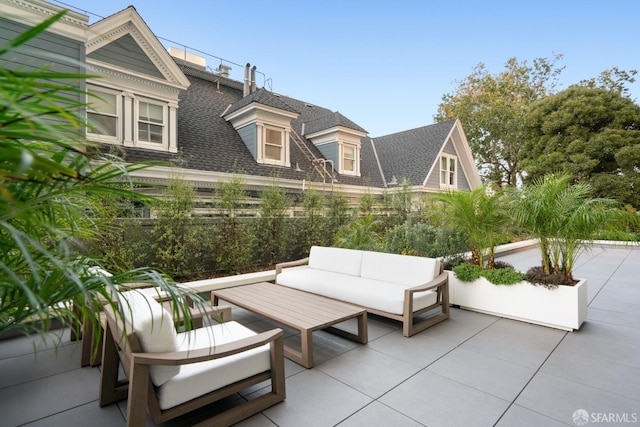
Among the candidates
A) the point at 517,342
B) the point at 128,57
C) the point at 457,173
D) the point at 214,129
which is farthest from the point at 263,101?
the point at 457,173

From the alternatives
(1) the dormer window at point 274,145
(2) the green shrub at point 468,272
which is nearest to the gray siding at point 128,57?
(1) the dormer window at point 274,145

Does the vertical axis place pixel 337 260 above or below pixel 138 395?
above

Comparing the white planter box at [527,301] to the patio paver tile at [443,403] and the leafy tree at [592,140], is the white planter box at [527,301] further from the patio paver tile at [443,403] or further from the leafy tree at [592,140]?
the leafy tree at [592,140]

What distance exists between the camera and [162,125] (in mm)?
7852

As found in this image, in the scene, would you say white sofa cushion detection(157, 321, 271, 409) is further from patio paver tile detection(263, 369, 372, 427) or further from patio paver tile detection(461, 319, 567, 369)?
patio paver tile detection(461, 319, 567, 369)

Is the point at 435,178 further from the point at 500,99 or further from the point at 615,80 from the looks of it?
the point at 615,80

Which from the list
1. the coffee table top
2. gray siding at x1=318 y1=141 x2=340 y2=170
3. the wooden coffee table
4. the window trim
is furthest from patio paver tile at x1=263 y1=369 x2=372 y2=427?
gray siding at x1=318 y1=141 x2=340 y2=170

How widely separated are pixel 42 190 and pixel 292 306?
8.92ft

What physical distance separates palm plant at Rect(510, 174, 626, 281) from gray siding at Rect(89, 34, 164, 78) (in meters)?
8.17

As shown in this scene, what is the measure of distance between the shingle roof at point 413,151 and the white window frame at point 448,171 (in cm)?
70

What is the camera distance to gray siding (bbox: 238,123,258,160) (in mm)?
9578

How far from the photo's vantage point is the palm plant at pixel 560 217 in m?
3.84

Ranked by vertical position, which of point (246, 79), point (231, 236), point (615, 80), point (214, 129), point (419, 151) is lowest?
point (231, 236)

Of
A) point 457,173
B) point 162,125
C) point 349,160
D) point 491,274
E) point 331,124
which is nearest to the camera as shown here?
point 491,274
